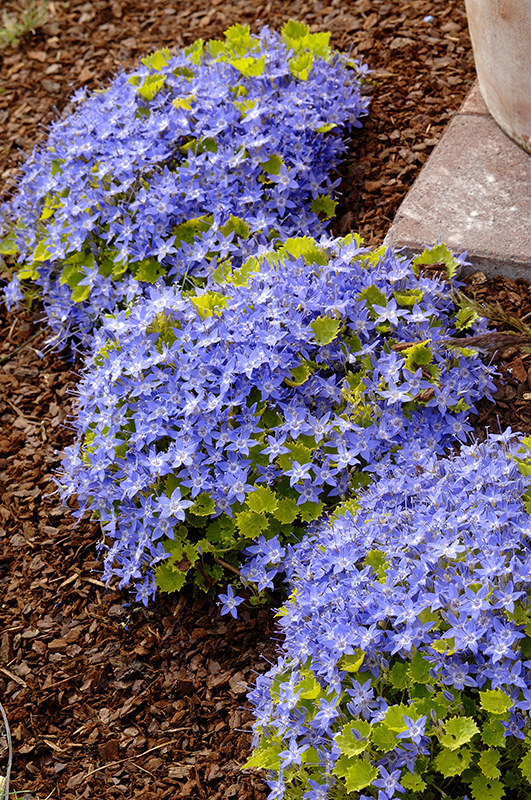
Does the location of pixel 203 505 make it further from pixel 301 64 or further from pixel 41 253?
pixel 301 64

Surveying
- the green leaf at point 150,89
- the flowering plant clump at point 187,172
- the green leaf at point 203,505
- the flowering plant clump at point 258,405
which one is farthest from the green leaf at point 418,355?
the green leaf at point 150,89

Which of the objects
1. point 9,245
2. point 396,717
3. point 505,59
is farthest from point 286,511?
point 9,245

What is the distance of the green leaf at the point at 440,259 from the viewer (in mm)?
3031

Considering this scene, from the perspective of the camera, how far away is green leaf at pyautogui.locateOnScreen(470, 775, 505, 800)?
185cm

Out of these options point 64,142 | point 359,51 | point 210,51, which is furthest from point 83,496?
point 359,51

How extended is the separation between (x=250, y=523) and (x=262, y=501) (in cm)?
8

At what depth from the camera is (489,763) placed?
6.09 feet

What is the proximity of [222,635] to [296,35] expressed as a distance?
2.85m

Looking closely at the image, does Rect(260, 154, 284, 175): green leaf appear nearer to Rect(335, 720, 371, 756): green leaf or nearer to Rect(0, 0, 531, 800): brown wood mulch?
Rect(0, 0, 531, 800): brown wood mulch

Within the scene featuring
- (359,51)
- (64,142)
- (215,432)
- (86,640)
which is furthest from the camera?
(359,51)

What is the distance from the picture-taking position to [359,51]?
4.34 meters

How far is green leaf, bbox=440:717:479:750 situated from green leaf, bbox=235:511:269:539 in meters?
0.91

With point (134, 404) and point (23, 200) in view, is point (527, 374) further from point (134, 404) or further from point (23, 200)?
point (23, 200)

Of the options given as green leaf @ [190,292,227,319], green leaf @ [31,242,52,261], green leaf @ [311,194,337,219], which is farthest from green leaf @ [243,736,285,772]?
green leaf @ [31,242,52,261]
